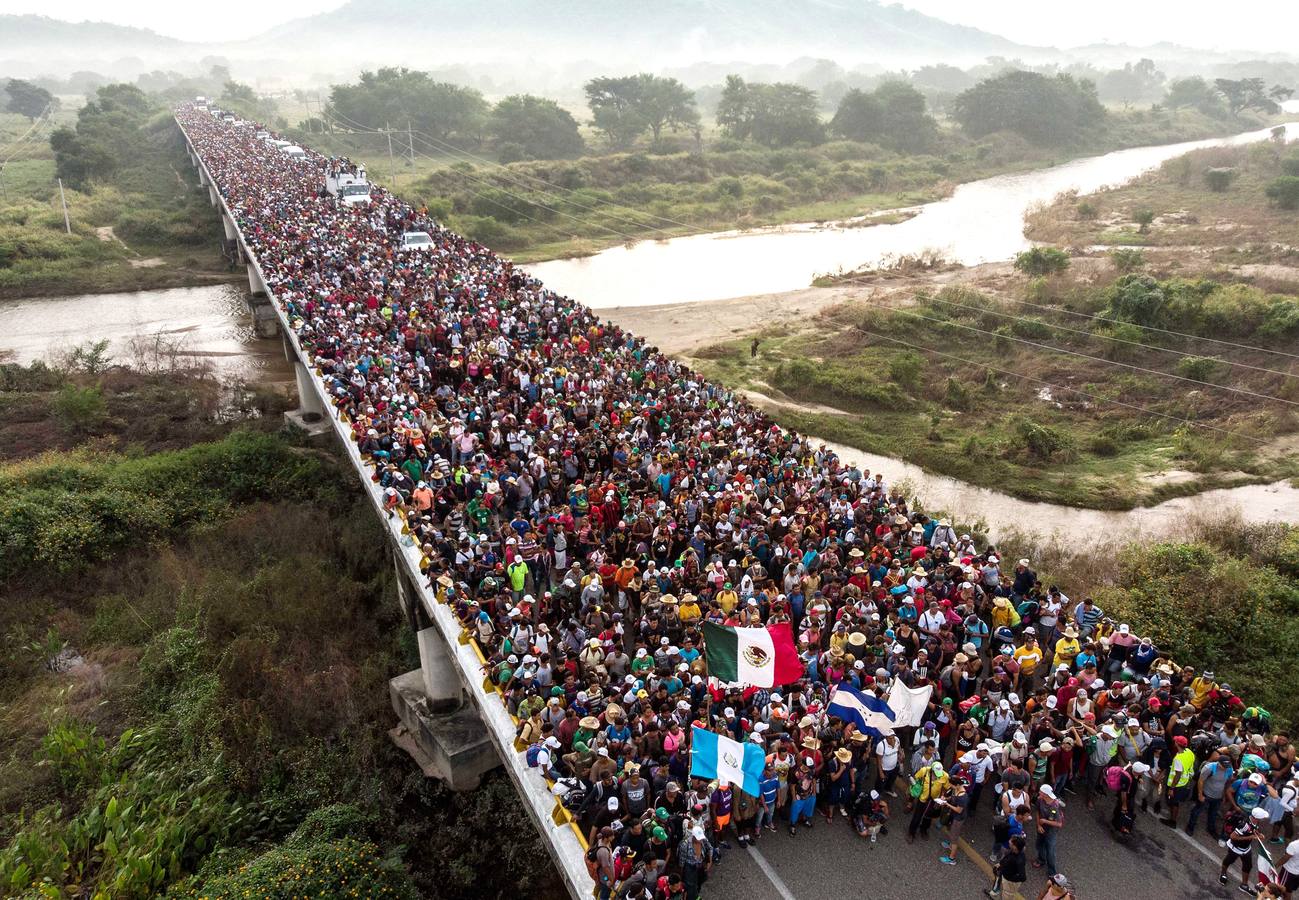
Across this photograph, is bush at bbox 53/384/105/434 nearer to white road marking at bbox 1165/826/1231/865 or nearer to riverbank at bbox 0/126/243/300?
riverbank at bbox 0/126/243/300

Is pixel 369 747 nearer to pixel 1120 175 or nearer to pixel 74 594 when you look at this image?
pixel 74 594

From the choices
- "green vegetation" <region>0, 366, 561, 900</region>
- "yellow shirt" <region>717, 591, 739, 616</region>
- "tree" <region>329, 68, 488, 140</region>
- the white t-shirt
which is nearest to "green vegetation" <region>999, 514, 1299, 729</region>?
the white t-shirt

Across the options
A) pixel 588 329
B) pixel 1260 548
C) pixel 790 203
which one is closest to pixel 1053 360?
pixel 1260 548

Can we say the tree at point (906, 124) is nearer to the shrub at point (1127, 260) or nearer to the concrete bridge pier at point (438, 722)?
the shrub at point (1127, 260)

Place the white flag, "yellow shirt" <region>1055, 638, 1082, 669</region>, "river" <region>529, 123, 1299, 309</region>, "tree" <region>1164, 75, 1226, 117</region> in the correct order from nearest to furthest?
1. the white flag
2. "yellow shirt" <region>1055, 638, 1082, 669</region>
3. "river" <region>529, 123, 1299, 309</region>
4. "tree" <region>1164, 75, 1226, 117</region>

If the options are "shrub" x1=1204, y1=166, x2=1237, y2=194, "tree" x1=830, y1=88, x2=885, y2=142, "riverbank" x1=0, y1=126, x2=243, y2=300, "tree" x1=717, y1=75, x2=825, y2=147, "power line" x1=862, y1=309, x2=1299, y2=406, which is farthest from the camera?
"tree" x1=830, y1=88, x2=885, y2=142

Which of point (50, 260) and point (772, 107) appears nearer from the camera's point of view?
point (50, 260)

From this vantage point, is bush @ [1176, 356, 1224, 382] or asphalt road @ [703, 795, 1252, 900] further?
bush @ [1176, 356, 1224, 382]
